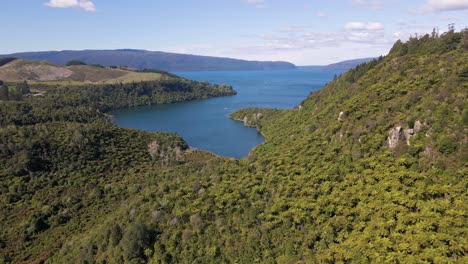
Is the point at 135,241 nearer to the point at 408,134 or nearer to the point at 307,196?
the point at 307,196

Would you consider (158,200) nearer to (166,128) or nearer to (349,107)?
(349,107)

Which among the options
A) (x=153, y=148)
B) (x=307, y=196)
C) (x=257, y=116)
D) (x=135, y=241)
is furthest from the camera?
(x=257, y=116)

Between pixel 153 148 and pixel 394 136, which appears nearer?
pixel 394 136

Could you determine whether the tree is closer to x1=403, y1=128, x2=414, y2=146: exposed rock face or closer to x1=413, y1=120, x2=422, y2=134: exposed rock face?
x1=403, y1=128, x2=414, y2=146: exposed rock face

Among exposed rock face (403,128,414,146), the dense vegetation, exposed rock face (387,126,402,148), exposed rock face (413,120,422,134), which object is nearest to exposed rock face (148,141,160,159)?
the dense vegetation

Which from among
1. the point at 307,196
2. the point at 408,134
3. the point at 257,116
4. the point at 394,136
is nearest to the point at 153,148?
the point at 257,116

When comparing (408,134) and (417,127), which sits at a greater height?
(417,127)

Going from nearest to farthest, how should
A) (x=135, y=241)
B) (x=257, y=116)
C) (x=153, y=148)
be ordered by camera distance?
(x=135, y=241), (x=153, y=148), (x=257, y=116)
